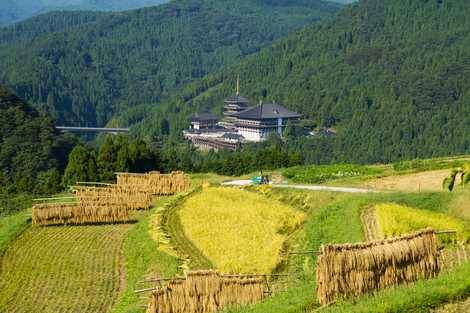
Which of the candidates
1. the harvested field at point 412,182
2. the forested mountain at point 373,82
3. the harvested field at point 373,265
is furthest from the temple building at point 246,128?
the harvested field at point 373,265

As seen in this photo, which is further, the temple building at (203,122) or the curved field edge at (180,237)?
the temple building at (203,122)

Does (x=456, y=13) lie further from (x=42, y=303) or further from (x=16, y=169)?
(x=42, y=303)

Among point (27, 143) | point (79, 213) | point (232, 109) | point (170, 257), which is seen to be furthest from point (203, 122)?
point (170, 257)

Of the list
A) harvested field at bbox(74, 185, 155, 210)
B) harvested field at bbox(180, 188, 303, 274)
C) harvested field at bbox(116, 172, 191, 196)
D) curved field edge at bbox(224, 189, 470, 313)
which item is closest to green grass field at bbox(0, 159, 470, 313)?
curved field edge at bbox(224, 189, 470, 313)

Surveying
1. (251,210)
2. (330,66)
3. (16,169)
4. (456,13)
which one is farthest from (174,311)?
(456,13)

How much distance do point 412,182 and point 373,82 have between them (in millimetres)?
114164

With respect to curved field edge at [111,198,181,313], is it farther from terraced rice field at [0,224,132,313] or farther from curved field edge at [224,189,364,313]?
curved field edge at [224,189,364,313]

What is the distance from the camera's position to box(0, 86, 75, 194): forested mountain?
78.9m

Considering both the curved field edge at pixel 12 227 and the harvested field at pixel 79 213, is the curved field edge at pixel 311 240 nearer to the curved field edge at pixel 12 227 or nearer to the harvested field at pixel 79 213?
the harvested field at pixel 79 213

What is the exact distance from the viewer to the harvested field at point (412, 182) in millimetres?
34219

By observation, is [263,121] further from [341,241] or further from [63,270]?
[341,241]

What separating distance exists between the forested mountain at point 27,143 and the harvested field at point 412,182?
146 feet

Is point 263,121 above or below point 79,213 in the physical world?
below

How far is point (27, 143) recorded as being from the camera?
81500mm
